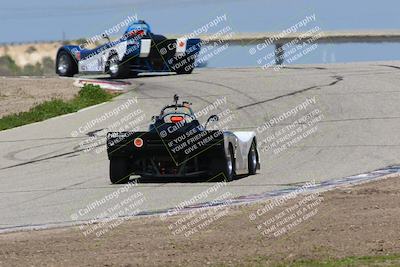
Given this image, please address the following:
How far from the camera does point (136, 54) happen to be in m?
30.7

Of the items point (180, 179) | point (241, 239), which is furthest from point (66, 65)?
point (241, 239)

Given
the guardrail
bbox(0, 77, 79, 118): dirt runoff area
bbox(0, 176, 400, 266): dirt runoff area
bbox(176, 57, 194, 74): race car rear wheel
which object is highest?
bbox(0, 176, 400, 266): dirt runoff area

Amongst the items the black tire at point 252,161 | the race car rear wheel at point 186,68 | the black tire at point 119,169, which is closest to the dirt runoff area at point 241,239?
the black tire at point 119,169

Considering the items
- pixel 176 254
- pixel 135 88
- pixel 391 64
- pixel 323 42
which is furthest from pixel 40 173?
pixel 323 42

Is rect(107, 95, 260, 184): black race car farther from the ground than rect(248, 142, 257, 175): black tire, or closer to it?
farther from the ground

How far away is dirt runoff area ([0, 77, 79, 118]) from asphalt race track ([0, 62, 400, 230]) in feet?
6.42

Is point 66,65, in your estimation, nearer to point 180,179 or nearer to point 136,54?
point 136,54

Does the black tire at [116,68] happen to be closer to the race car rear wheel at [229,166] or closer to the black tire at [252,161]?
the black tire at [252,161]

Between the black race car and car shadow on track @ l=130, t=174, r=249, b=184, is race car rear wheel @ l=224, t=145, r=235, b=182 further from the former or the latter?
car shadow on track @ l=130, t=174, r=249, b=184

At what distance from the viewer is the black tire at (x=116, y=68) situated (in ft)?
103

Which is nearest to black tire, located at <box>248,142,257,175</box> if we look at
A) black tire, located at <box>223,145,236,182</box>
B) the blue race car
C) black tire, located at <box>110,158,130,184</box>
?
black tire, located at <box>223,145,236,182</box>

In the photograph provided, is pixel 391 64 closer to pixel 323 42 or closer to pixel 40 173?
pixel 323 42

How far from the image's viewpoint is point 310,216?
10.4 m

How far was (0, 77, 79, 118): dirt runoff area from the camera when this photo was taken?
2702 cm
